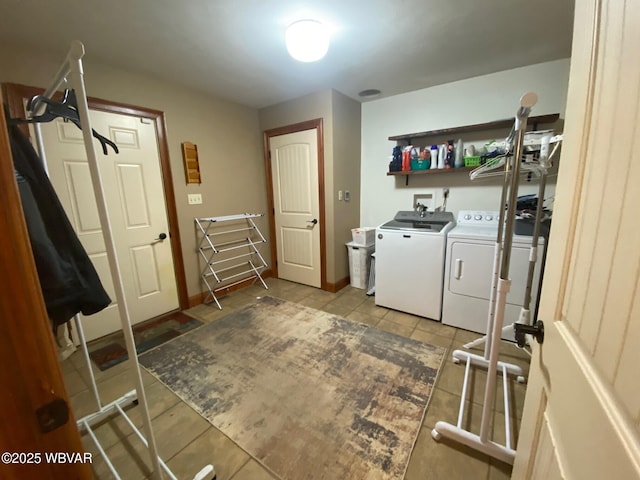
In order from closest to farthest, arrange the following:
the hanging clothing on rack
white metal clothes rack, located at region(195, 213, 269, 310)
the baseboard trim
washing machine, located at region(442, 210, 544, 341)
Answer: the hanging clothing on rack < washing machine, located at region(442, 210, 544, 341) < white metal clothes rack, located at region(195, 213, 269, 310) < the baseboard trim

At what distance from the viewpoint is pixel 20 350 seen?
15.5 inches

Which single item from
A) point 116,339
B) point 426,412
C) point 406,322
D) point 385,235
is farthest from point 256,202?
point 426,412

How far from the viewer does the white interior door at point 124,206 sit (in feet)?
6.98

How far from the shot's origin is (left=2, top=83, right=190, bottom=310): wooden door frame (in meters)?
1.87

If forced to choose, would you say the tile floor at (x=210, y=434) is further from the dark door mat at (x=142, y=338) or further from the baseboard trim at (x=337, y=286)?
the baseboard trim at (x=337, y=286)

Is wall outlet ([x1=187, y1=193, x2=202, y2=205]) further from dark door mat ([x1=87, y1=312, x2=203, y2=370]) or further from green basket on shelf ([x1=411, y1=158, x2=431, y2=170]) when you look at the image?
green basket on shelf ([x1=411, y1=158, x2=431, y2=170])

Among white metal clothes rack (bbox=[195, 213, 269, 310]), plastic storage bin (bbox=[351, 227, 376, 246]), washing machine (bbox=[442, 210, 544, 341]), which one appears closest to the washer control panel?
washing machine (bbox=[442, 210, 544, 341])

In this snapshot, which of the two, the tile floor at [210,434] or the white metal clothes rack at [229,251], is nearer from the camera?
the tile floor at [210,434]

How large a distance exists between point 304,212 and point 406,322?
179cm

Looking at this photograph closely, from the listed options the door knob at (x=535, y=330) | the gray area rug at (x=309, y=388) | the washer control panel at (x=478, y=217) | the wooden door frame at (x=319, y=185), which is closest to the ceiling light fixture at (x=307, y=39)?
the wooden door frame at (x=319, y=185)

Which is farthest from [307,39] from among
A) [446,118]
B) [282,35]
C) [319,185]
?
[446,118]

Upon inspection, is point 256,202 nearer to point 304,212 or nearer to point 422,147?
point 304,212

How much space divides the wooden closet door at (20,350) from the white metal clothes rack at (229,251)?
2602mm

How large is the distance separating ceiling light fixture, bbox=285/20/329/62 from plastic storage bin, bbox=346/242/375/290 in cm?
210
